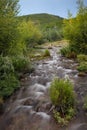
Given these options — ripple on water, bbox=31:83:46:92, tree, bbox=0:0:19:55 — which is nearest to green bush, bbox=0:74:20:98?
ripple on water, bbox=31:83:46:92

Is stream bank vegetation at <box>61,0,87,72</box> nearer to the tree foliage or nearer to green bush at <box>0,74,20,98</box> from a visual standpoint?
the tree foliage

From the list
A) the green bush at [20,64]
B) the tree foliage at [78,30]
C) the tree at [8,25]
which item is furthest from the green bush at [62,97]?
the tree foliage at [78,30]

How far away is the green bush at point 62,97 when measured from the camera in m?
7.63

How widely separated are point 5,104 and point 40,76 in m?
3.96

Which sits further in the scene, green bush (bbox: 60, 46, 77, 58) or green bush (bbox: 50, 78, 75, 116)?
green bush (bbox: 60, 46, 77, 58)

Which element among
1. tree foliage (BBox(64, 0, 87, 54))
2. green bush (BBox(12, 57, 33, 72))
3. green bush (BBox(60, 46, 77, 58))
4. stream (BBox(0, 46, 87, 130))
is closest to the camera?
stream (BBox(0, 46, 87, 130))

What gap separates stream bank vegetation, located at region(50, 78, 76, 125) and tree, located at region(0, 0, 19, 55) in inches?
205

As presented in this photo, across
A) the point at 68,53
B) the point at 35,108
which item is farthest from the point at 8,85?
the point at 68,53

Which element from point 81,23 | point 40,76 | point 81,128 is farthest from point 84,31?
point 81,128

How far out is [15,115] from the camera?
26.5 ft

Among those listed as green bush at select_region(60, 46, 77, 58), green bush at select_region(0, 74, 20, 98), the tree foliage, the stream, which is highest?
the tree foliage

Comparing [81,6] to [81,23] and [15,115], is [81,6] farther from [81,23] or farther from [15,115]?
[15,115]

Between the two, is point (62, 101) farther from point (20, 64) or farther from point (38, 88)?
point (20, 64)

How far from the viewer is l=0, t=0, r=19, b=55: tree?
11.6 meters
